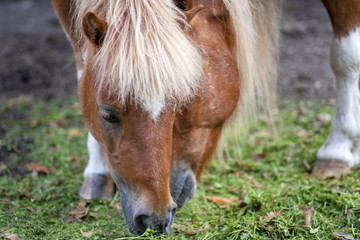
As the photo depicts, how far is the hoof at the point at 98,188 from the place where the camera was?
3.09m

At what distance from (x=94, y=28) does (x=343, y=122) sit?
219cm

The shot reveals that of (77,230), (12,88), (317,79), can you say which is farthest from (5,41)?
(77,230)

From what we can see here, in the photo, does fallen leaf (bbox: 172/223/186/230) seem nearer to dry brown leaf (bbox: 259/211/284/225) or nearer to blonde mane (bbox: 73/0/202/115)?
dry brown leaf (bbox: 259/211/284/225)

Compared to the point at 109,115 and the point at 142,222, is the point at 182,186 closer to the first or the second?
the point at 142,222

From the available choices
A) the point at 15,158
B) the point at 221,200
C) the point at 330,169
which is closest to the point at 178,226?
the point at 221,200

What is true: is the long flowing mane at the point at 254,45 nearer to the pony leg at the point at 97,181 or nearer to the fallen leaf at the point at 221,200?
the fallen leaf at the point at 221,200

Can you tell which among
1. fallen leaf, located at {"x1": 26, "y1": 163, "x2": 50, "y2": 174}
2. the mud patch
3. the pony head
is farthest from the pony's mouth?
the mud patch

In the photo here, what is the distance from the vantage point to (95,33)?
2.17m

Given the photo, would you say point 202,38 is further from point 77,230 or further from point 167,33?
point 77,230

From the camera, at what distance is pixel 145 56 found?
6.71 feet

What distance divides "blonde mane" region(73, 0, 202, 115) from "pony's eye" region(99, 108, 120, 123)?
11 centimetres

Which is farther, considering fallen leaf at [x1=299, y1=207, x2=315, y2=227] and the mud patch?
the mud patch

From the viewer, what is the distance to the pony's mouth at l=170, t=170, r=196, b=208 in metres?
2.46

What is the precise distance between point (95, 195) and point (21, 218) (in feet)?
1.76
